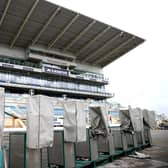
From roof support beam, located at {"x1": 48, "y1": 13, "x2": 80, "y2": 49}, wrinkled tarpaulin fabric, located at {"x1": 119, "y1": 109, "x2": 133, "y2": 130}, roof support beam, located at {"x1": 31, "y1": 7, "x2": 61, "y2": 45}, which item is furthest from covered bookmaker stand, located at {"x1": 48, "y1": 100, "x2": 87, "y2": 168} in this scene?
roof support beam, located at {"x1": 48, "y1": 13, "x2": 80, "y2": 49}

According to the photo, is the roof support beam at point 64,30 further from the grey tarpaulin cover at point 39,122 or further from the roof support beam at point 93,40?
the grey tarpaulin cover at point 39,122

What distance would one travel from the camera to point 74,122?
19.5 feet

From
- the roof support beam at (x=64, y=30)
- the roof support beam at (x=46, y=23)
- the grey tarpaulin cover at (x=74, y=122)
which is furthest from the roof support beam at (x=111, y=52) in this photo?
the grey tarpaulin cover at (x=74, y=122)

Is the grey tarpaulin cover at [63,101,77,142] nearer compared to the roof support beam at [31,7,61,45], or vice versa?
the grey tarpaulin cover at [63,101,77,142]

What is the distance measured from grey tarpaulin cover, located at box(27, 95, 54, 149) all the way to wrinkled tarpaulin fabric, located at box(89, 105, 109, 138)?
8.17 ft

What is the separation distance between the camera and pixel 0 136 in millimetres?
3773

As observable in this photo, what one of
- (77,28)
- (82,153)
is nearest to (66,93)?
(77,28)

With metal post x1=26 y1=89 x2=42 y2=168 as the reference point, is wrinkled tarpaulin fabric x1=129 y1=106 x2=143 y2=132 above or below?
above

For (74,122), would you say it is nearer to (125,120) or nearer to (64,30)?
(125,120)

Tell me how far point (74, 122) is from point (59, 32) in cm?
2955

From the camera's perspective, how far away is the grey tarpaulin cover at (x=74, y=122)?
5.81 m

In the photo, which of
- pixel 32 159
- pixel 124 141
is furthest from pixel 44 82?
pixel 32 159

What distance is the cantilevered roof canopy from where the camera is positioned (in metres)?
27.8

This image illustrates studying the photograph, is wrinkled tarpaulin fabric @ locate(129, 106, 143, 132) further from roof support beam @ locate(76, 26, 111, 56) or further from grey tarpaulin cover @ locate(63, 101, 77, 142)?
roof support beam @ locate(76, 26, 111, 56)
